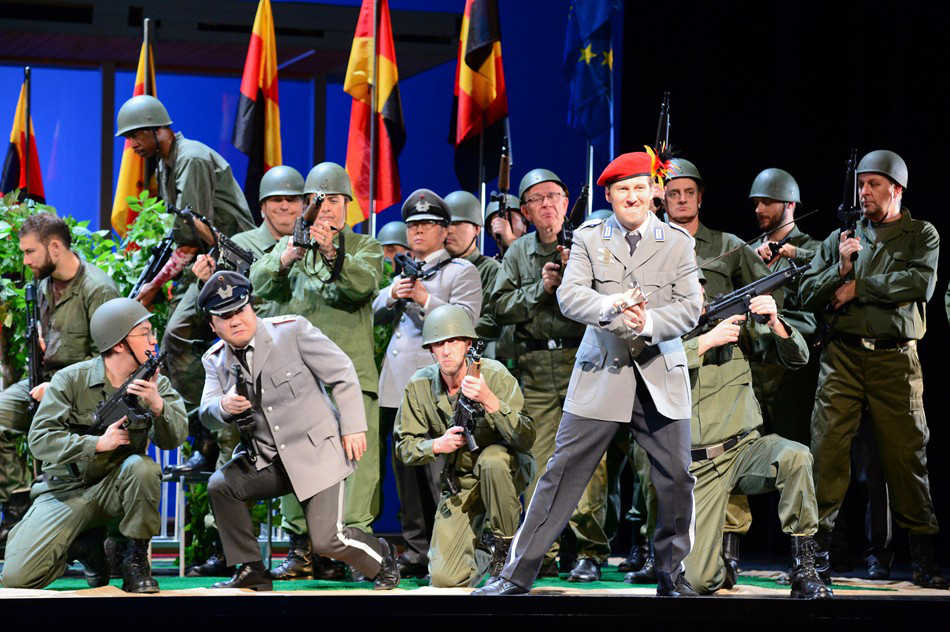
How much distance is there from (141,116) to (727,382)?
11.4 feet

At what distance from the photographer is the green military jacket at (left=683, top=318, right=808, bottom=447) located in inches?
235

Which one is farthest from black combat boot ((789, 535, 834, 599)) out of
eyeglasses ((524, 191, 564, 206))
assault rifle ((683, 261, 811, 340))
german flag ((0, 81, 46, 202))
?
german flag ((0, 81, 46, 202))

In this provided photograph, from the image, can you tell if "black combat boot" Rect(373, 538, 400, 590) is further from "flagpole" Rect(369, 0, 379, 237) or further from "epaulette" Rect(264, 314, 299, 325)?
"flagpole" Rect(369, 0, 379, 237)

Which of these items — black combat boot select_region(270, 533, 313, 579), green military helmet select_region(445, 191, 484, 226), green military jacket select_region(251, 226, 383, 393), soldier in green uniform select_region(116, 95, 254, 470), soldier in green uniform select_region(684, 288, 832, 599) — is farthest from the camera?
green military helmet select_region(445, 191, 484, 226)

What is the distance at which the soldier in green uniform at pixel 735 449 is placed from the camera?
5.65m

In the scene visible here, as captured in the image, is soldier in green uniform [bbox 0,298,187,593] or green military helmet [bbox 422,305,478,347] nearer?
soldier in green uniform [bbox 0,298,187,593]

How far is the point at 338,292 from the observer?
21.8 ft

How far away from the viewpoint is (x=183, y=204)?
279 inches

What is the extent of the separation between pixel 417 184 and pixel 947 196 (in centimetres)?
439

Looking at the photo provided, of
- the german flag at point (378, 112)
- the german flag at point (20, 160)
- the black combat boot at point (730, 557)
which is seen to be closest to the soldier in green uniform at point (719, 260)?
the black combat boot at point (730, 557)

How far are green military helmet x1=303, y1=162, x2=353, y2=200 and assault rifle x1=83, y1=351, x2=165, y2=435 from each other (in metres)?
1.32

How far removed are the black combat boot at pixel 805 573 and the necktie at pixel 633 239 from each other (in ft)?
4.79

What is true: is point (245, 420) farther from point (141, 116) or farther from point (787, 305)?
point (787, 305)

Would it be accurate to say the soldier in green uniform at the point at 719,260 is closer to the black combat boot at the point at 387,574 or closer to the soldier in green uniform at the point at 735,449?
the soldier in green uniform at the point at 735,449
